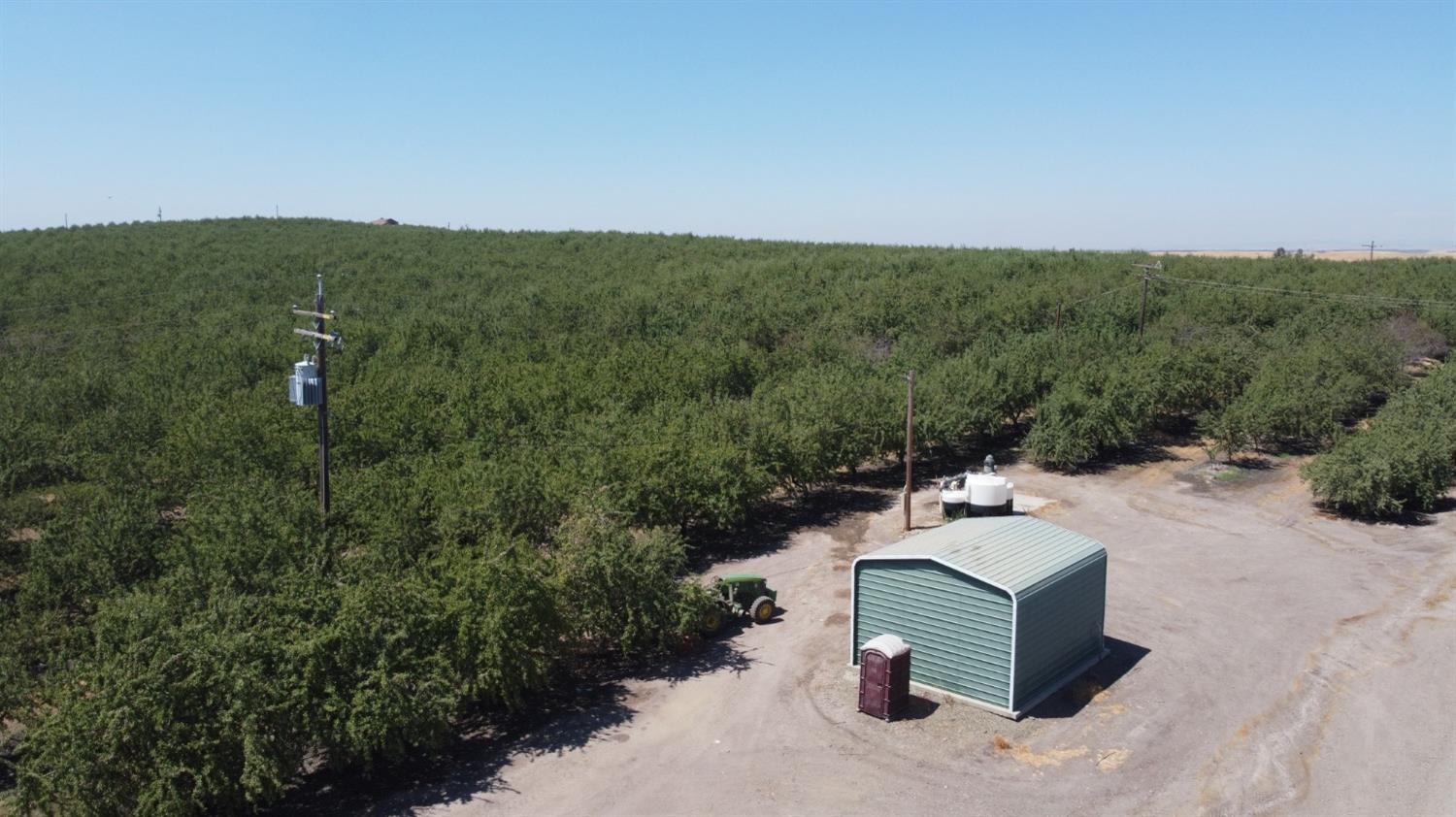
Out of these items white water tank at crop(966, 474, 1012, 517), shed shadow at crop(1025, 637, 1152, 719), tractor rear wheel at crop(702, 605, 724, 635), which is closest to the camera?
shed shadow at crop(1025, 637, 1152, 719)

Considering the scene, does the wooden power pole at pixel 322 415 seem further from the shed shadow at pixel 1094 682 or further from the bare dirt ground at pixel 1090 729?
the shed shadow at pixel 1094 682

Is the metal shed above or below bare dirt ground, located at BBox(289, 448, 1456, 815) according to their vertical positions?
above

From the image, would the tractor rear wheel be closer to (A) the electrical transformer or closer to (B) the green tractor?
(B) the green tractor

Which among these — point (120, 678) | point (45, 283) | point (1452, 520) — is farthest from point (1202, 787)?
point (45, 283)

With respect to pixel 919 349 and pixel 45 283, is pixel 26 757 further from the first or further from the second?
pixel 45 283

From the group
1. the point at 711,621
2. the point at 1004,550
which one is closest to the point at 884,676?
the point at 1004,550

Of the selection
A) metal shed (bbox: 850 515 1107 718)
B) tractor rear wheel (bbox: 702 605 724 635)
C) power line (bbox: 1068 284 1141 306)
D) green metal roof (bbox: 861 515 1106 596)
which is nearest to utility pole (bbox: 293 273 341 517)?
tractor rear wheel (bbox: 702 605 724 635)

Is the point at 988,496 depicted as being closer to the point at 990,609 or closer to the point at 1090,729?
the point at 990,609

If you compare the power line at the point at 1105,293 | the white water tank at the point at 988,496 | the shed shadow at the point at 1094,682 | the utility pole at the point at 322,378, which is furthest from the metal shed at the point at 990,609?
the power line at the point at 1105,293
